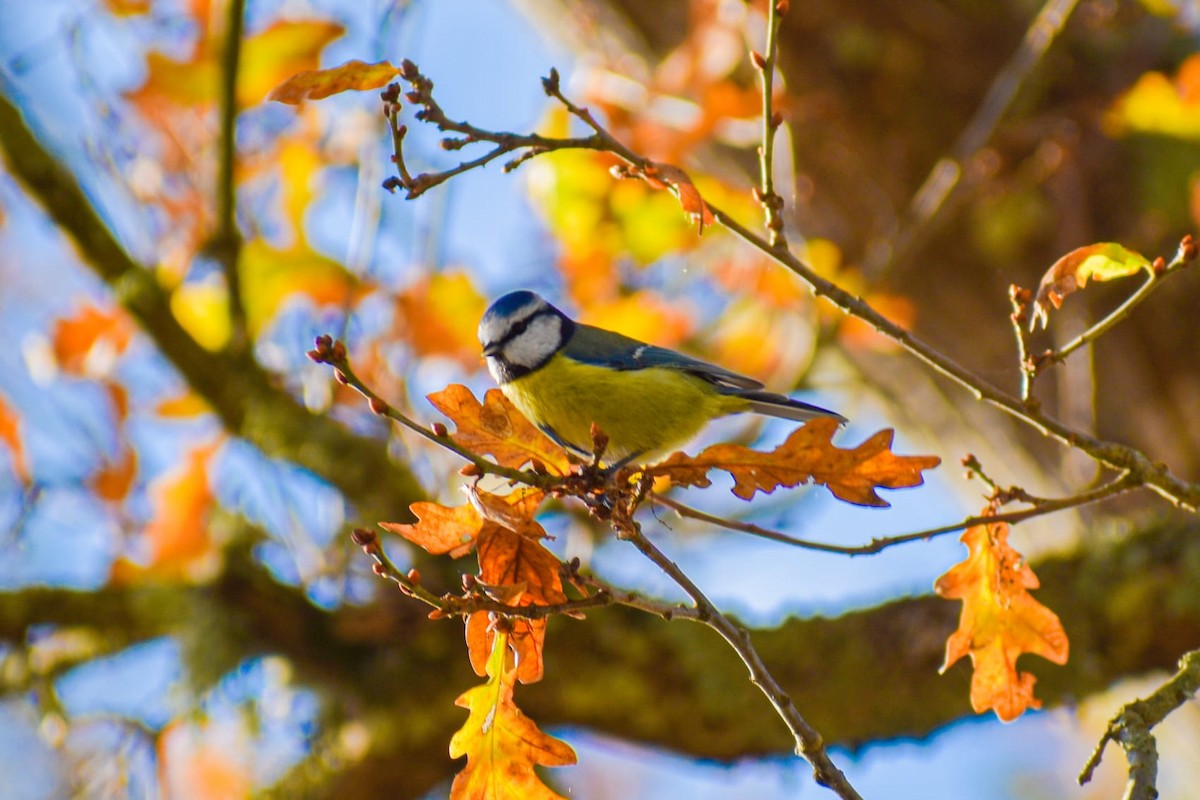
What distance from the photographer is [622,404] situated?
2.05 m

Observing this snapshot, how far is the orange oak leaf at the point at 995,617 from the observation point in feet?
5.02

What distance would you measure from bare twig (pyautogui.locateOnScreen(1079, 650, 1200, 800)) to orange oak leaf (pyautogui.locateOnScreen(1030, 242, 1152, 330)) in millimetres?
470

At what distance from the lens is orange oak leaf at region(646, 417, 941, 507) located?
140 centimetres

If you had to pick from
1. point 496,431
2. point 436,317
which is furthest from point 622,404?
point 436,317

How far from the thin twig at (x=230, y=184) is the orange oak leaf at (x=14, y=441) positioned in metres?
0.97

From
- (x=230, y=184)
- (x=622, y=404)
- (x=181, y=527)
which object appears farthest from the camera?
(x=181, y=527)

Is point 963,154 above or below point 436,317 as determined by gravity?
above

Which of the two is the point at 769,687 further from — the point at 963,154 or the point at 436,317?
the point at 436,317

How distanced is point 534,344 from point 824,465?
3.34ft

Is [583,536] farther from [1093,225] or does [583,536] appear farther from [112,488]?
[1093,225]

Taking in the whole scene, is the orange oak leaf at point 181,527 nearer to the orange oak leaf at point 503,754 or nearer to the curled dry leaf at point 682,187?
the orange oak leaf at point 503,754

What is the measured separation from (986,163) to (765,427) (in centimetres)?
114

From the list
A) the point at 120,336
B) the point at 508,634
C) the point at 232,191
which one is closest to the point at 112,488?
the point at 120,336

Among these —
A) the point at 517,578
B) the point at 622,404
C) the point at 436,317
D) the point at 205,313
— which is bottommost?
the point at 517,578
